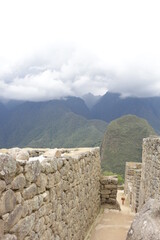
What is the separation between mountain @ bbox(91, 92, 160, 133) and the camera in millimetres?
160025

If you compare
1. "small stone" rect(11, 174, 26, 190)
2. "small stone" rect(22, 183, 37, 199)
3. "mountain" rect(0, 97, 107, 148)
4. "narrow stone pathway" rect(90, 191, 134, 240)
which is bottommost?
"narrow stone pathway" rect(90, 191, 134, 240)

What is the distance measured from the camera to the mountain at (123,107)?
160025 mm

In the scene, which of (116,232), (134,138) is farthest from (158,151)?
(134,138)

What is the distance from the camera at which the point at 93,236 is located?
25.2ft

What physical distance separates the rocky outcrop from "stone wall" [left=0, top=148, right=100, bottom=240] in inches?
49.8

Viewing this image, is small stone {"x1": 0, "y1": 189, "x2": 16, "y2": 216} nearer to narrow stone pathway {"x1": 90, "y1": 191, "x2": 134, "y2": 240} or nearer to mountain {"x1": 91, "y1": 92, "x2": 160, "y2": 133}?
narrow stone pathway {"x1": 90, "y1": 191, "x2": 134, "y2": 240}

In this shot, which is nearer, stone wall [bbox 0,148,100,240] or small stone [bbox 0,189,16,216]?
small stone [bbox 0,189,16,216]

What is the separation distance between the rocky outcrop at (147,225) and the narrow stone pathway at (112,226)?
385 centimetres

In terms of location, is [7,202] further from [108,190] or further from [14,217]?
[108,190]

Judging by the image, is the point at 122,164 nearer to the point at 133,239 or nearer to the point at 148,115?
the point at 133,239

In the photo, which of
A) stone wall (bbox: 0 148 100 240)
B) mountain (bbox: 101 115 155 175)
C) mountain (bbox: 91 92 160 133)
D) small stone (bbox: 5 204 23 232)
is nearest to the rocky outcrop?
stone wall (bbox: 0 148 100 240)

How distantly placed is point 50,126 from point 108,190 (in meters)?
Answer: 119

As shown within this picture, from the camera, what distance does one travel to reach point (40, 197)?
3.90 meters

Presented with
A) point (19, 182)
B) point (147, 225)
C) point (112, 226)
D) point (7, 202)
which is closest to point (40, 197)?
point (19, 182)
